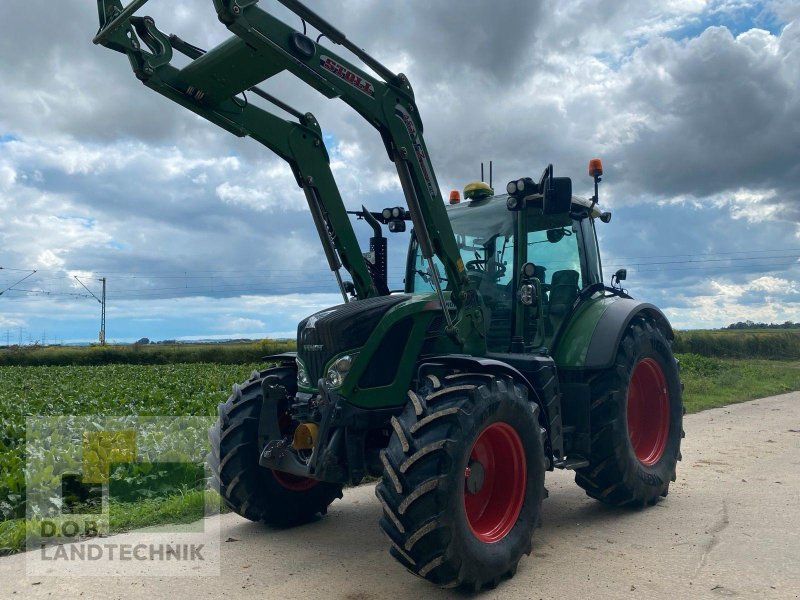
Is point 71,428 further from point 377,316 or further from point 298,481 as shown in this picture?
point 377,316

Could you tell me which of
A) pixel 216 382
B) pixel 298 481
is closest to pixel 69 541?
pixel 298 481

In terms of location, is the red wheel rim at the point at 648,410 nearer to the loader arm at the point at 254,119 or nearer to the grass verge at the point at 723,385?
the loader arm at the point at 254,119

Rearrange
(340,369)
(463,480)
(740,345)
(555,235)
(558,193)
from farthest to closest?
(740,345) < (555,235) < (558,193) < (340,369) < (463,480)

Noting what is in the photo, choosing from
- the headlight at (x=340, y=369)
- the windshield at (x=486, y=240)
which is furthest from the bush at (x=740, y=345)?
the headlight at (x=340, y=369)

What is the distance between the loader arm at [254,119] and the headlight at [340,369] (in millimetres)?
1298

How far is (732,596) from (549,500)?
2.54m

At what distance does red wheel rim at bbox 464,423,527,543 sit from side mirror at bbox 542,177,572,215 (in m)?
1.79

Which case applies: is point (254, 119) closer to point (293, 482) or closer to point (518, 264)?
point (518, 264)

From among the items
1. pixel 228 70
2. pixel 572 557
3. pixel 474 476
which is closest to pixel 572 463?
pixel 572 557

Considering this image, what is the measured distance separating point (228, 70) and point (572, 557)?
3991mm

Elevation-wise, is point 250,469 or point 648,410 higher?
point 648,410

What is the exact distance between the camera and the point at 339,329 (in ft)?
15.8

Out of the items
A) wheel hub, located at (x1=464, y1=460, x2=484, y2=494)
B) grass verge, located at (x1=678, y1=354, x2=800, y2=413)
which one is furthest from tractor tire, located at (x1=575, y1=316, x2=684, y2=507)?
grass verge, located at (x1=678, y1=354, x2=800, y2=413)

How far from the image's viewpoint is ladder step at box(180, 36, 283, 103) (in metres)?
4.41
